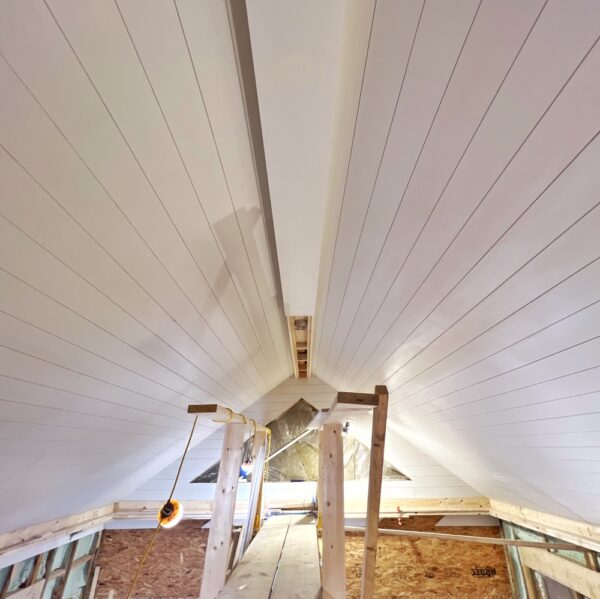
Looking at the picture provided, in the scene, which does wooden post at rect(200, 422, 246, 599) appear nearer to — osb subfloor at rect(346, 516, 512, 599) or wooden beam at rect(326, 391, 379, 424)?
wooden beam at rect(326, 391, 379, 424)

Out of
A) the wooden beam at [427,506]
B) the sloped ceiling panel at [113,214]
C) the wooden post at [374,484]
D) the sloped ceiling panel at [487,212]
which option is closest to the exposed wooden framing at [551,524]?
the wooden beam at [427,506]

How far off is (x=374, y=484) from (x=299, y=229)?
0.96m

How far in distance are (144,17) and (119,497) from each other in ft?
16.6

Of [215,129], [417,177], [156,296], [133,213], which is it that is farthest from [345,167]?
[156,296]

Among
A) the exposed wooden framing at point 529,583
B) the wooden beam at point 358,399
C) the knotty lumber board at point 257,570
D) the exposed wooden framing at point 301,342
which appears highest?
the exposed wooden framing at point 301,342

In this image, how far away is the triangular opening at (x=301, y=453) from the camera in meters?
4.40

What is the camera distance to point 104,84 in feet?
2.27

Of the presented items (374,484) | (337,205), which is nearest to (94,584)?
(374,484)

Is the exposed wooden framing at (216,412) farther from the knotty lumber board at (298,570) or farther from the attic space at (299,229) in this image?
the knotty lumber board at (298,570)

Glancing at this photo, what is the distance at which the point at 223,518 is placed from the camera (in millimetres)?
1719

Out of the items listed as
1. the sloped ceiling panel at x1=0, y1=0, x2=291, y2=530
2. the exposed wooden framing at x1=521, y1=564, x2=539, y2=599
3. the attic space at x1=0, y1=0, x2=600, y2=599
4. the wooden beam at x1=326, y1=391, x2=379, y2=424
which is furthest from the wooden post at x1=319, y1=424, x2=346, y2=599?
the exposed wooden framing at x1=521, y1=564, x2=539, y2=599

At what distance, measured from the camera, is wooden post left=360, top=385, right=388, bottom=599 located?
1.23 meters

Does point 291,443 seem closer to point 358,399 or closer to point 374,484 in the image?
point 374,484

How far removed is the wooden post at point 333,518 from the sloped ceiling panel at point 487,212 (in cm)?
66
